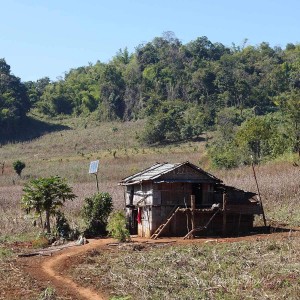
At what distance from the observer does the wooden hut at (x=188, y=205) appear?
25.1 metres

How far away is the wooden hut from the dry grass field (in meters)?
2.41

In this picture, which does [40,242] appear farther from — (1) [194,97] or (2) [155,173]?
(1) [194,97]

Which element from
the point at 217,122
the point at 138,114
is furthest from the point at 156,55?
the point at 217,122

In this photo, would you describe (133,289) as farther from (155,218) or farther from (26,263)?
(155,218)

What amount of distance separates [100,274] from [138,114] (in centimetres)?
6545

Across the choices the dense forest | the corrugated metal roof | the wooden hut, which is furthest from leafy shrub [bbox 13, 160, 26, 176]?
the wooden hut

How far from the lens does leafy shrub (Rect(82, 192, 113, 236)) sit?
87.0 feet

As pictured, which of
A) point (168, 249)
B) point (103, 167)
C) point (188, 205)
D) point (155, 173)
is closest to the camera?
point (168, 249)

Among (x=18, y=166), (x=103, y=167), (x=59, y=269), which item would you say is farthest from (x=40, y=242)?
(x=103, y=167)

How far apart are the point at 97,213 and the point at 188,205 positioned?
413cm

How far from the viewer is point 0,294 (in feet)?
47.3

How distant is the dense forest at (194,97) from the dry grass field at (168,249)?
3734 millimetres

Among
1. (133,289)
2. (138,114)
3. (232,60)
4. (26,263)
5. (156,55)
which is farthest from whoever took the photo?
(156,55)

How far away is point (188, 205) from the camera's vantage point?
25922 millimetres
